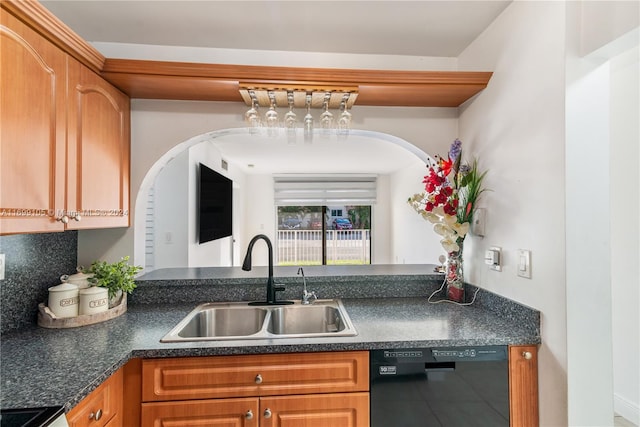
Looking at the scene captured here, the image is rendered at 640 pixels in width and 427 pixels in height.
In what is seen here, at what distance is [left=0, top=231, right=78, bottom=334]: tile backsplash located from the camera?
1.28m

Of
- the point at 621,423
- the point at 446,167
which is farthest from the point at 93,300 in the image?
the point at 621,423

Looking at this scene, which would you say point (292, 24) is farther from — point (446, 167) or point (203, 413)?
point (203, 413)

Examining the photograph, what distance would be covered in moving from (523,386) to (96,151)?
6.85ft

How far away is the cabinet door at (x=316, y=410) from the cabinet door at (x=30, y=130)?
41.5 inches

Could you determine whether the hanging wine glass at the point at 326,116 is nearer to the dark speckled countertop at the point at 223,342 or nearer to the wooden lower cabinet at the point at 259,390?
the dark speckled countertop at the point at 223,342

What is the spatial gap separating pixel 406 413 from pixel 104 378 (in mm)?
1080

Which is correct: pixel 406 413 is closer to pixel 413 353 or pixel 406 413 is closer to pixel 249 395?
pixel 413 353

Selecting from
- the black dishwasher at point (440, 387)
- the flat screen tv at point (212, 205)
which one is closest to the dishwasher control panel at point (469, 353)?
the black dishwasher at point (440, 387)

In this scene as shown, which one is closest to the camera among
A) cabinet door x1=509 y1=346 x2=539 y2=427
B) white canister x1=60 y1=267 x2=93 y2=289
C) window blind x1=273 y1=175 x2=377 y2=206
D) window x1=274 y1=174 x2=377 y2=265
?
cabinet door x1=509 y1=346 x2=539 y2=427

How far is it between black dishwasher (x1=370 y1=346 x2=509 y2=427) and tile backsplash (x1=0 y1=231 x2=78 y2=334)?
150 cm

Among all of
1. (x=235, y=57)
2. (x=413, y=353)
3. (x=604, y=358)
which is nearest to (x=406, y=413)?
(x=413, y=353)

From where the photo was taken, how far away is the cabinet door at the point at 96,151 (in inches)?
49.8

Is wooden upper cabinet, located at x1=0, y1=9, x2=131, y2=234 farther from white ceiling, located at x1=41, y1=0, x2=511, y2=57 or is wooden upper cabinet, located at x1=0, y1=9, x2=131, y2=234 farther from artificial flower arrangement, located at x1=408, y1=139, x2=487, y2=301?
artificial flower arrangement, located at x1=408, y1=139, x2=487, y2=301

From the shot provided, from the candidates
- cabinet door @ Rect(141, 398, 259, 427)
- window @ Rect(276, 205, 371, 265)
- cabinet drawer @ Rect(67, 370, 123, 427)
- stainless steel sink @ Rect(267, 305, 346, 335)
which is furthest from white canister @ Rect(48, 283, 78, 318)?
window @ Rect(276, 205, 371, 265)
